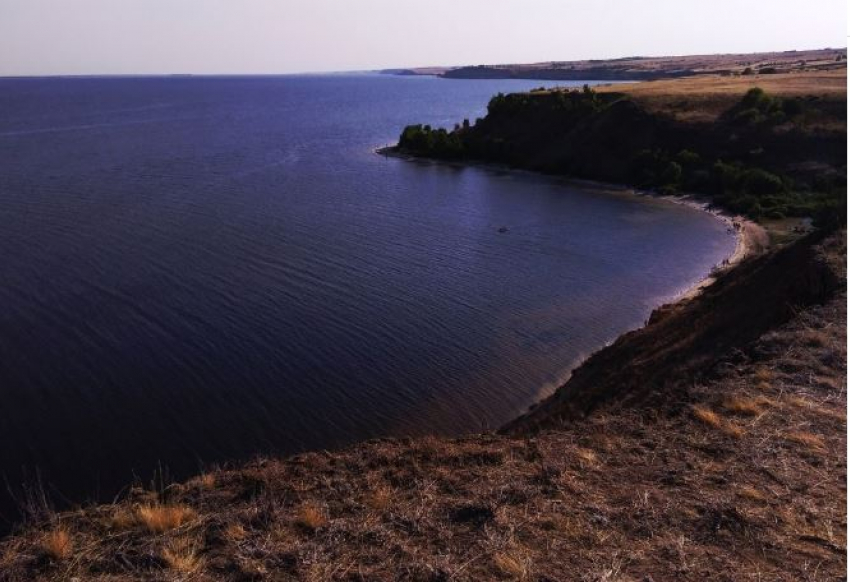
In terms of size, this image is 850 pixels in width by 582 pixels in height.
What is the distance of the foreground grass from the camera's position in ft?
25.1

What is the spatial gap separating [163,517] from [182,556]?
108 cm

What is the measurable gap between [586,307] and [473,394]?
339 inches

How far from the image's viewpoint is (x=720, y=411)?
11.4 meters

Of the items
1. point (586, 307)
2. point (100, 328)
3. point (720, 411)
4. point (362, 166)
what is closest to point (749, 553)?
point (720, 411)

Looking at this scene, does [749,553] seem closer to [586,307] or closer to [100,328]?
[586,307]

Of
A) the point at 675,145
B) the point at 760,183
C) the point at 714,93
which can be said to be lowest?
the point at 760,183

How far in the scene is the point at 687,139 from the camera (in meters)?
56.5

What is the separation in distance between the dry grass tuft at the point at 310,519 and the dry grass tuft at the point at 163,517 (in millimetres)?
1464

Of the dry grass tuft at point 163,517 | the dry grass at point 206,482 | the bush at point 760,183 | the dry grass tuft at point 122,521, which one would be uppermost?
the dry grass tuft at point 163,517

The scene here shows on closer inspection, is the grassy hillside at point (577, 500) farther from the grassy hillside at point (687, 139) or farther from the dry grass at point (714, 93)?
the dry grass at point (714, 93)

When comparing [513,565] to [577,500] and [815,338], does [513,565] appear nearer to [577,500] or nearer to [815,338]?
[577,500]

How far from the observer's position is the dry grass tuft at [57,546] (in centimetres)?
838

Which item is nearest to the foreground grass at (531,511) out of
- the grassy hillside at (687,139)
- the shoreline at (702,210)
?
the shoreline at (702,210)

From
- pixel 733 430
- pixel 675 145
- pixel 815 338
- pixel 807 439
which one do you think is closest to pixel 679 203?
pixel 675 145
